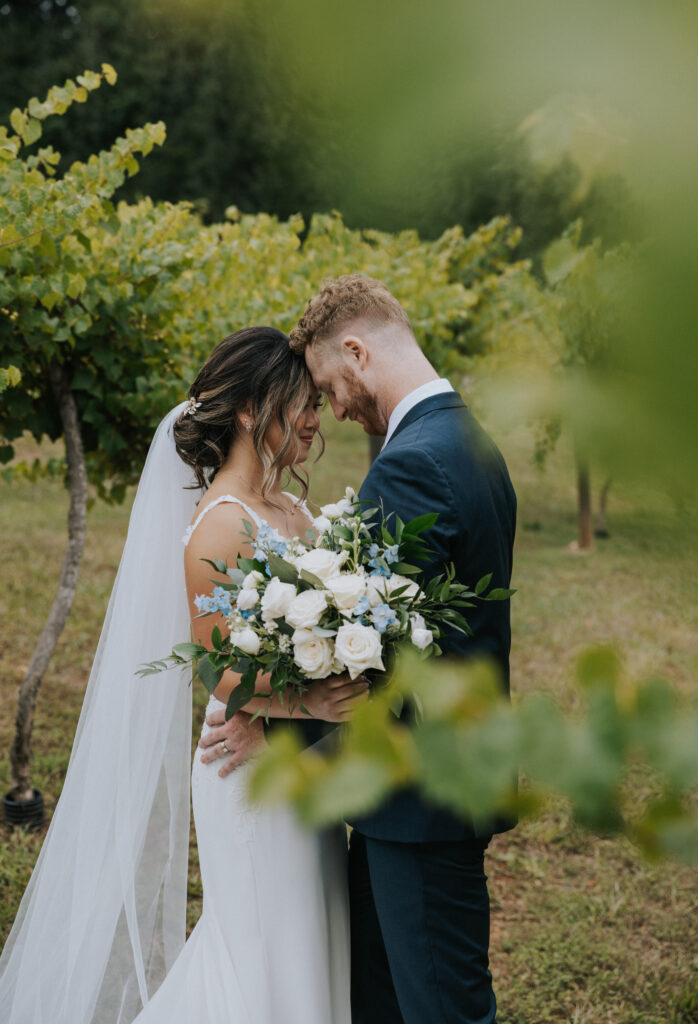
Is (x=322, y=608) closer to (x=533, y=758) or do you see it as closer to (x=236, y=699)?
(x=236, y=699)

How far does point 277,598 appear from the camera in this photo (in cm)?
183

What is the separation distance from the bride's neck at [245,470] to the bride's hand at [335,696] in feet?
2.75

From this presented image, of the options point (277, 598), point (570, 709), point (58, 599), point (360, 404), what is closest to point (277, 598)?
point (277, 598)

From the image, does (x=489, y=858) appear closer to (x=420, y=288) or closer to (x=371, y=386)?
(x=371, y=386)

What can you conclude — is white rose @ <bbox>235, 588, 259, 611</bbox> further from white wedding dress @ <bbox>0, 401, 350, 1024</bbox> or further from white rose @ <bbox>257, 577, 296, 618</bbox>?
white wedding dress @ <bbox>0, 401, 350, 1024</bbox>

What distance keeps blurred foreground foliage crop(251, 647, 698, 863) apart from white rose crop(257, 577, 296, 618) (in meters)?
1.38

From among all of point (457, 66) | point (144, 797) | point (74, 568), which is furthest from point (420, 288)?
point (457, 66)

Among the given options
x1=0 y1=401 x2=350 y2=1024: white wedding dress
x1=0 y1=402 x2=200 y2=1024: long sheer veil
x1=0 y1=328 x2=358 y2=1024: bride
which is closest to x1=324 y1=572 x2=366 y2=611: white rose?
x1=0 y1=328 x2=358 y2=1024: bride

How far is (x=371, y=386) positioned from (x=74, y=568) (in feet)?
7.95

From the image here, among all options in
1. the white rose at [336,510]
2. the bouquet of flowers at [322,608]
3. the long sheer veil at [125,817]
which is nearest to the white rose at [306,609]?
the bouquet of flowers at [322,608]

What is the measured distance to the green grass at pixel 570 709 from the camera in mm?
497

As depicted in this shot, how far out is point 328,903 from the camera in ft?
8.33

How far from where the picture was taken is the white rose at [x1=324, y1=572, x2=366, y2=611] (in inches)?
71.2

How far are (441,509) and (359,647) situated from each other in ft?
1.74
